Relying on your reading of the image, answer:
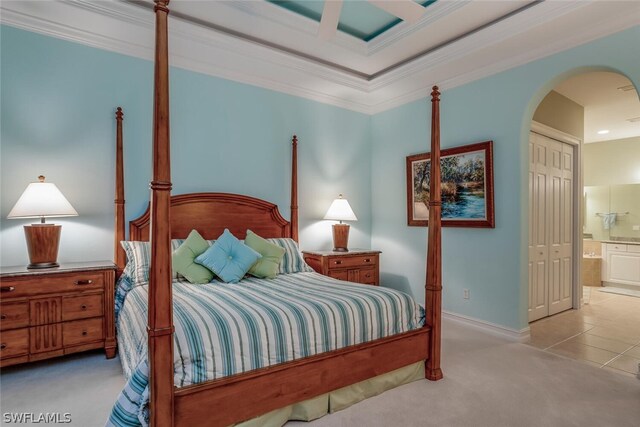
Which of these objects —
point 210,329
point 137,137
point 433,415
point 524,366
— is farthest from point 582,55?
point 137,137

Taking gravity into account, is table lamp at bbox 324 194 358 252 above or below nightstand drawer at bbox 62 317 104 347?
above

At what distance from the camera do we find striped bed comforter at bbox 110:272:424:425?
5.43ft

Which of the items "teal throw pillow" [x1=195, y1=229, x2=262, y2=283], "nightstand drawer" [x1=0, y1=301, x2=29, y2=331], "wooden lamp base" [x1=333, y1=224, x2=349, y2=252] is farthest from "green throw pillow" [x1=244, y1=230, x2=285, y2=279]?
"nightstand drawer" [x1=0, y1=301, x2=29, y2=331]

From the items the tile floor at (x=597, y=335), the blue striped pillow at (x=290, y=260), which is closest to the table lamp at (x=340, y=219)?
the blue striped pillow at (x=290, y=260)

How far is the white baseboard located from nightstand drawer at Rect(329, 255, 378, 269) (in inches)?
41.6

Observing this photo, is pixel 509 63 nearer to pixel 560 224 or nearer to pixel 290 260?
pixel 560 224

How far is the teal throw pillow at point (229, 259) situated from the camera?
9.71 ft

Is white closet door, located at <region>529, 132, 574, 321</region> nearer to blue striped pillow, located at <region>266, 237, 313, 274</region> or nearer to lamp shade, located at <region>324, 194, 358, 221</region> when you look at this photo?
lamp shade, located at <region>324, 194, 358, 221</region>

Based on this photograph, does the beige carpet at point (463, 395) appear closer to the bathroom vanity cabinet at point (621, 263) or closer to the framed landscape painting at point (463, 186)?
the framed landscape painting at point (463, 186)

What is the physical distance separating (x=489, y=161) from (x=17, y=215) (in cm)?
421

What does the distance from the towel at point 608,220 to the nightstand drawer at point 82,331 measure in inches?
324

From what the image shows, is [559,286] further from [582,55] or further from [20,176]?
[20,176]

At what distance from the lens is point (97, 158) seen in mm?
3207

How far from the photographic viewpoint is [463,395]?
2344 millimetres
